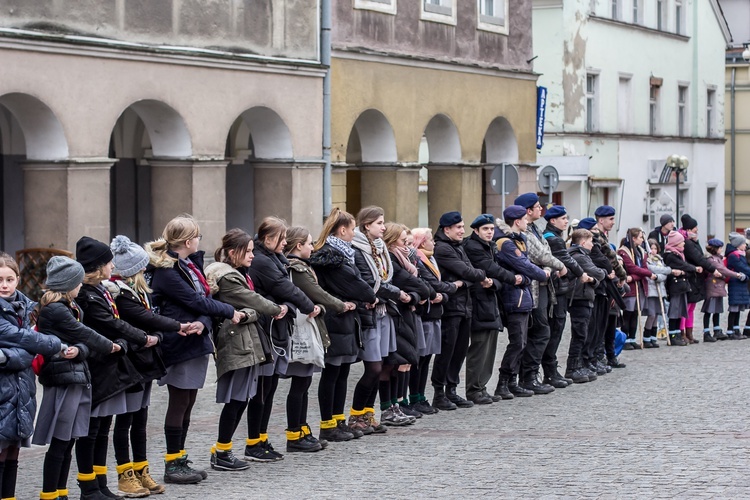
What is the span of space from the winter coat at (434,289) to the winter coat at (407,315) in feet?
1.18

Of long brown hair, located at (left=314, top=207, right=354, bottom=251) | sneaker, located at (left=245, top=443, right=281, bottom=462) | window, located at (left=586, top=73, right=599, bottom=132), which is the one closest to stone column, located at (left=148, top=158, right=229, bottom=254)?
long brown hair, located at (left=314, top=207, right=354, bottom=251)

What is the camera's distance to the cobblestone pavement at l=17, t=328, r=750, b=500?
10.4 meters

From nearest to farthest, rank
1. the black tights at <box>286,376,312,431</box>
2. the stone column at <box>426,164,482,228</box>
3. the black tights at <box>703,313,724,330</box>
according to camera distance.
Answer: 1. the black tights at <box>286,376,312,431</box>
2. the black tights at <box>703,313,724,330</box>
3. the stone column at <box>426,164,482,228</box>

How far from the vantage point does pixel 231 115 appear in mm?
22750

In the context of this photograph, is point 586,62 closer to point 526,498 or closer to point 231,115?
point 231,115

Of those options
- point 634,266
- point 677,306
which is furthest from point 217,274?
point 677,306

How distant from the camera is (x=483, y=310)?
15.1 m

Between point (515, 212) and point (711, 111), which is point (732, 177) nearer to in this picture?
point (711, 111)

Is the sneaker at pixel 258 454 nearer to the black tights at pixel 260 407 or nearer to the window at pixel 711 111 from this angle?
the black tights at pixel 260 407

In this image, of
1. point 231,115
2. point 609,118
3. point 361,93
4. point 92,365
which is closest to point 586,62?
point 609,118

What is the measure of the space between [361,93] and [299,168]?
2.10 metres

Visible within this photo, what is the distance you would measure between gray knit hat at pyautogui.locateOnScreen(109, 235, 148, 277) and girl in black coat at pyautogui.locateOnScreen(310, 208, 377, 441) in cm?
253

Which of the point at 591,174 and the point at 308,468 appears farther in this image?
the point at 591,174

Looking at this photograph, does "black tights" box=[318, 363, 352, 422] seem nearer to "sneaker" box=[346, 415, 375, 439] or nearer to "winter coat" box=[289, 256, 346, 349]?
"sneaker" box=[346, 415, 375, 439]
